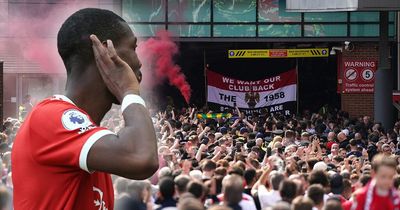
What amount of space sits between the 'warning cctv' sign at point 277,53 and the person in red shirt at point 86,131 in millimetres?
29363

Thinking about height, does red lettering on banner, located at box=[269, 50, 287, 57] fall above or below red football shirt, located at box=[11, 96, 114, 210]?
below

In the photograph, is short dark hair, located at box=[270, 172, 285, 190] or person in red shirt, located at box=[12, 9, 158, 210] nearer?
person in red shirt, located at box=[12, 9, 158, 210]

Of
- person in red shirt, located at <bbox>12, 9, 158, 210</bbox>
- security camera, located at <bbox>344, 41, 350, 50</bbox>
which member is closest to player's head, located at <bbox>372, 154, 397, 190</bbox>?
person in red shirt, located at <bbox>12, 9, 158, 210</bbox>

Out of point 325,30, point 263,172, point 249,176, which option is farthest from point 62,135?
point 325,30

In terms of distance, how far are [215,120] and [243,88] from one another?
5627mm

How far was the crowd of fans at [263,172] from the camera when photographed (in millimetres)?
8555

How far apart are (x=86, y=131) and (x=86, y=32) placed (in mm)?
349

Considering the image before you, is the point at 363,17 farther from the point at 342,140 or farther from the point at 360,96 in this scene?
the point at 342,140

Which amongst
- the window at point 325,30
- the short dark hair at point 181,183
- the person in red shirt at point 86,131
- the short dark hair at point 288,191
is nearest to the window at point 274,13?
the window at point 325,30

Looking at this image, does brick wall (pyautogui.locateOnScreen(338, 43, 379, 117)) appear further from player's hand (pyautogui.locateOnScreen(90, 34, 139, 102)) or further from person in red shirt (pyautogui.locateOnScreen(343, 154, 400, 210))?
player's hand (pyautogui.locateOnScreen(90, 34, 139, 102))

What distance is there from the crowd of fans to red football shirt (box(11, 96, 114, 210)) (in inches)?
8.9

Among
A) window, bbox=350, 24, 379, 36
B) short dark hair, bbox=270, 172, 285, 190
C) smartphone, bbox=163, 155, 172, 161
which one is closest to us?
short dark hair, bbox=270, 172, 285, 190

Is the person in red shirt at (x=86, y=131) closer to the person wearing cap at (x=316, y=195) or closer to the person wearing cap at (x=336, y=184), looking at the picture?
the person wearing cap at (x=316, y=195)

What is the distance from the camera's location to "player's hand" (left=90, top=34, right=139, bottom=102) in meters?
3.12
